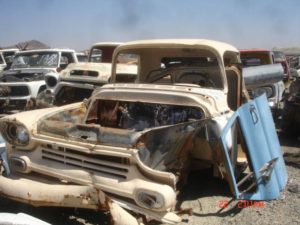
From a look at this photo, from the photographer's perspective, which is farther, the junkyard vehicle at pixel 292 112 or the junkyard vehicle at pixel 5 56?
the junkyard vehicle at pixel 5 56

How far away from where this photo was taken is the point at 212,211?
4230 millimetres

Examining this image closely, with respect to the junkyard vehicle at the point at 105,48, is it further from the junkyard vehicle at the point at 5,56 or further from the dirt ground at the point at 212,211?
the dirt ground at the point at 212,211

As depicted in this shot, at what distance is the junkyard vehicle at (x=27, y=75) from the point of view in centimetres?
952

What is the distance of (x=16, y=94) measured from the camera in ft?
31.8

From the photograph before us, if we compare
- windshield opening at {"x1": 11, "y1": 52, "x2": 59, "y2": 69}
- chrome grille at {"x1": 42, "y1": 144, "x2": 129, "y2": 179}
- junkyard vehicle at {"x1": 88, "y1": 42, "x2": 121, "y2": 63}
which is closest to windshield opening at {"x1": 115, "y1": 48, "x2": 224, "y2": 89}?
chrome grille at {"x1": 42, "y1": 144, "x2": 129, "y2": 179}

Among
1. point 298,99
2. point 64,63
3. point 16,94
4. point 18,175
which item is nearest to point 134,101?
point 18,175

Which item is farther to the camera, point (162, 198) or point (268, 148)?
point (268, 148)

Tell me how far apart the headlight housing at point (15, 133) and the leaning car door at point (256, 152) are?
5.99 ft

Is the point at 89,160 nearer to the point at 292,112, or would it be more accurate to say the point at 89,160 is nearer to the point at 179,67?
the point at 179,67

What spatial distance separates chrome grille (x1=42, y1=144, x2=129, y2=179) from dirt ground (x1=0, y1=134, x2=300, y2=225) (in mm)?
586

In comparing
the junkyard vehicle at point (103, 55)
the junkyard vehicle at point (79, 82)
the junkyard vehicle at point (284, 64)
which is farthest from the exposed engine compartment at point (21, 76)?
the junkyard vehicle at point (284, 64)

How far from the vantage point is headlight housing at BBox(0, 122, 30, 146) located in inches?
155

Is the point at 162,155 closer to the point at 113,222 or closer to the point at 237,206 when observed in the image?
the point at 113,222

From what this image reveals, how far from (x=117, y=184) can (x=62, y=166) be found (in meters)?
0.60
